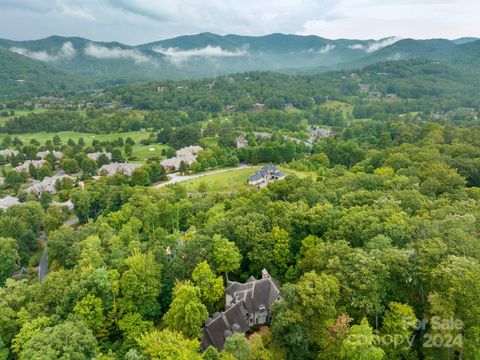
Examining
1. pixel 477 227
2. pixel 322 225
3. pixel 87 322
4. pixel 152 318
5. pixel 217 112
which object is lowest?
pixel 217 112

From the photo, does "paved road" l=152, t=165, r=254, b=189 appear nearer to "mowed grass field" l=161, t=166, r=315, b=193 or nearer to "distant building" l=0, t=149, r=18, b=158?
"mowed grass field" l=161, t=166, r=315, b=193

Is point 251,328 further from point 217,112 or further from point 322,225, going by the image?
point 217,112

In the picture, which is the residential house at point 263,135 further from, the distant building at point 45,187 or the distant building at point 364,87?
the distant building at point 364,87

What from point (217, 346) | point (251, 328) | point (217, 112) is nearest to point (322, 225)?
point (251, 328)

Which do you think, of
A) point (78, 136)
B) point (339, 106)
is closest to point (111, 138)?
point (78, 136)

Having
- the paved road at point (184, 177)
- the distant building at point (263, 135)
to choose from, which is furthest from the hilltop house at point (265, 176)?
the distant building at point (263, 135)

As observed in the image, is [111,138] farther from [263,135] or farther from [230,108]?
[230,108]
